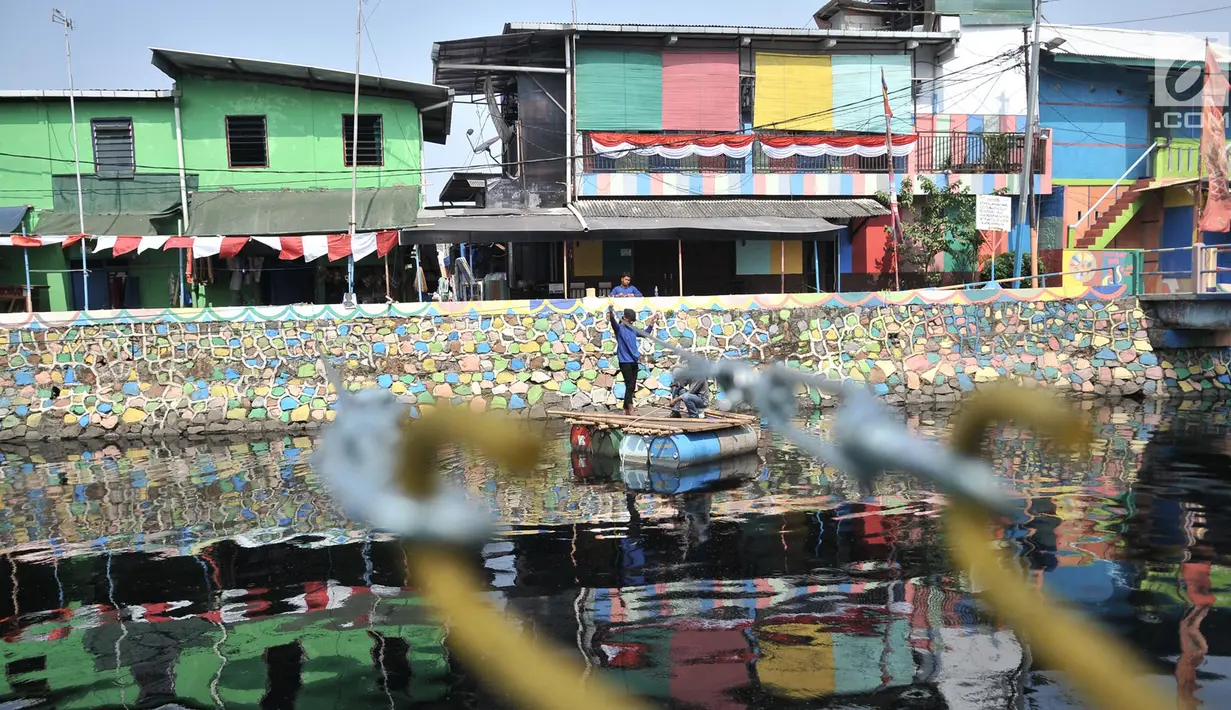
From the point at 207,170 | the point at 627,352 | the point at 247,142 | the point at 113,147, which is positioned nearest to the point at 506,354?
the point at 627,352

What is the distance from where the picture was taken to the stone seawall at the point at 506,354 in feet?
70.2

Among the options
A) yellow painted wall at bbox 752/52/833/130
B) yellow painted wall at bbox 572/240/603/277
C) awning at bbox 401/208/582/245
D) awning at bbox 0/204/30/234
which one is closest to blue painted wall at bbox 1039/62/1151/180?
yellow painted wall at bbox 752/52/833/130

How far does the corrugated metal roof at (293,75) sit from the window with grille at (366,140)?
69 cm

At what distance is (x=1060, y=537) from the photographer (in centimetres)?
1089

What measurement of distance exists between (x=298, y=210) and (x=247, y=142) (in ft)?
9.47

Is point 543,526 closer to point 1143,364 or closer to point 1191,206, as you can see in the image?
point 1143,364

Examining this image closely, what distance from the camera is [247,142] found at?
2650 centimetres

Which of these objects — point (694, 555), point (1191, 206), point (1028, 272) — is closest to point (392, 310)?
point (694, 555)

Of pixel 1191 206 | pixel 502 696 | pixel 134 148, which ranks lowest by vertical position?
pixel 502 696

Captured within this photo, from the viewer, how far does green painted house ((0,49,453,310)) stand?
2533 cm

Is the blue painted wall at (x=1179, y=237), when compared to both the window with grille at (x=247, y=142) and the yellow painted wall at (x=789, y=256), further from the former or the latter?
the window with grille at (x=247, y=142)

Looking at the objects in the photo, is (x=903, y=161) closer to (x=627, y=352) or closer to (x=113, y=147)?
(x=627, y=352)

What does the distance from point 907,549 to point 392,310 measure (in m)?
14.5

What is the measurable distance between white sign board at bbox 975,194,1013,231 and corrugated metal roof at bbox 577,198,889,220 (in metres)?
4.48
